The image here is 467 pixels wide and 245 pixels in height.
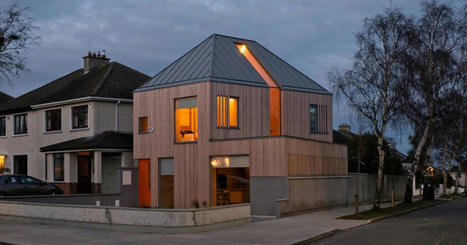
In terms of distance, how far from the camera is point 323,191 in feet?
88.0

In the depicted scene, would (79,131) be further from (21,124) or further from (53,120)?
(21,124)

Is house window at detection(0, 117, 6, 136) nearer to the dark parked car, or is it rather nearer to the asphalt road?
the dark parked car

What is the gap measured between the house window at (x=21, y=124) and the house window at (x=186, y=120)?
16.8 metres

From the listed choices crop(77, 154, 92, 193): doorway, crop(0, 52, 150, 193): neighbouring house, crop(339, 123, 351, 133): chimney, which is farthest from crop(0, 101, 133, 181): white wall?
crop(339, 123, 351, 133): chimney

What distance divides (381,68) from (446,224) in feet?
27.2

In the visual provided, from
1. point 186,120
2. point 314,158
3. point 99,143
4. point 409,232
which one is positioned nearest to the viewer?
point 409,232

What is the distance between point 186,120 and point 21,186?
30.8 feet

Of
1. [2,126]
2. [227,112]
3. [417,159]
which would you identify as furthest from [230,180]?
[2,126]

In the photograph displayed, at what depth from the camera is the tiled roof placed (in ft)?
121

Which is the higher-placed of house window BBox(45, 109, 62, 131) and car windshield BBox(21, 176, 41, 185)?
house window BBox(45, 109, 62, 131)

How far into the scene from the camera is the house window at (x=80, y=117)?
36.3 m

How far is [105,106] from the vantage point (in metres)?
36.0

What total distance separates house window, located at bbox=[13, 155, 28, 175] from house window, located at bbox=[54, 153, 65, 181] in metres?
4.95

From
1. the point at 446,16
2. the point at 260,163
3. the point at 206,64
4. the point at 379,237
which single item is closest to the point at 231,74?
the point at 206,64
